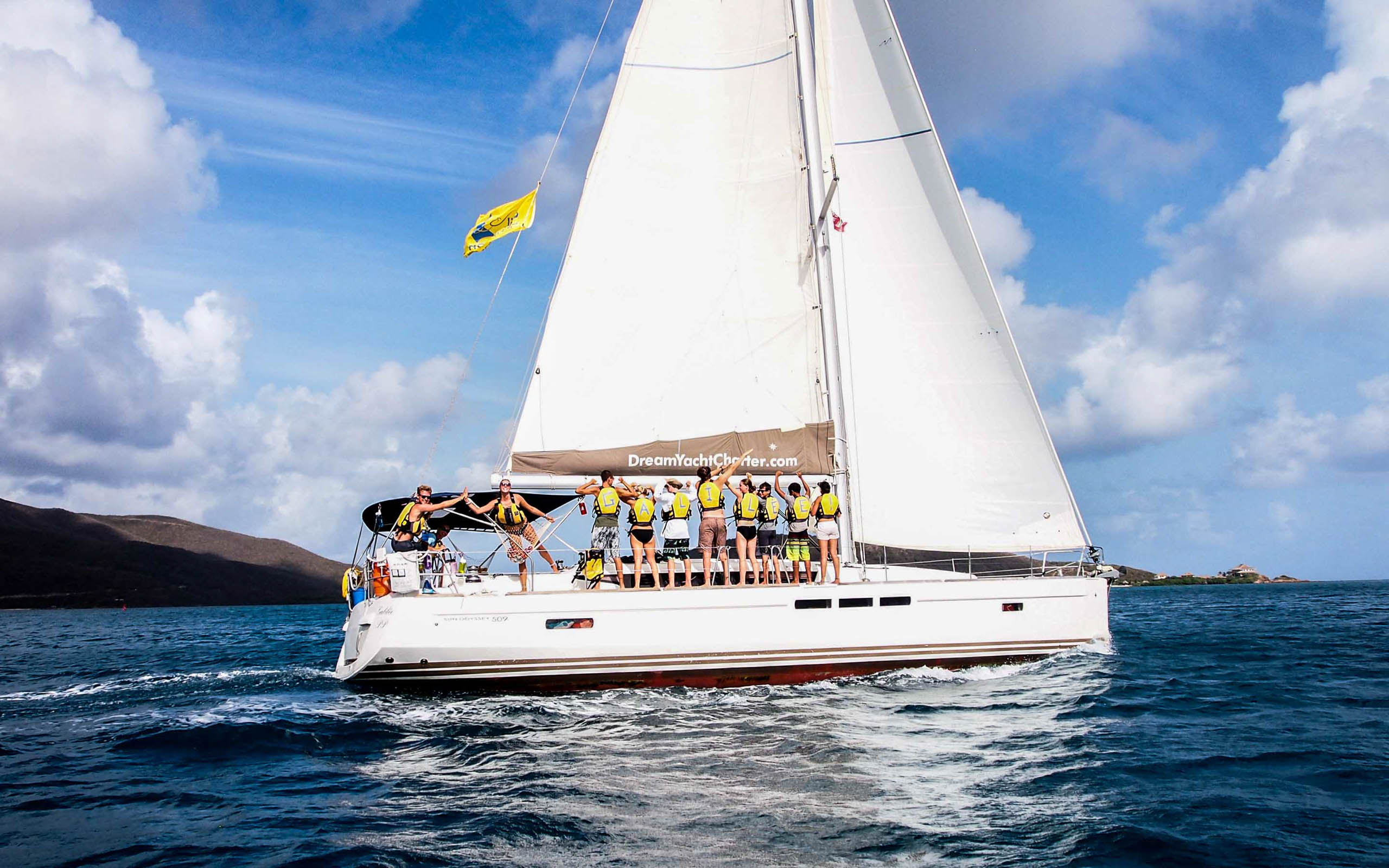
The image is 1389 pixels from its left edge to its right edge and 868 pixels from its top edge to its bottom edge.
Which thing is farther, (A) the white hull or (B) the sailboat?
(B) the sailboat

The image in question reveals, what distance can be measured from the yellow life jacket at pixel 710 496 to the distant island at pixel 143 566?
280 ft

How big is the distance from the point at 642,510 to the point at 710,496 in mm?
1079

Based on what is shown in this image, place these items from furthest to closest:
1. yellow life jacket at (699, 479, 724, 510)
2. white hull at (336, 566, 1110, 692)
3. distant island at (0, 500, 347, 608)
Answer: distant island at (0, 500, 347, 608), yellow life jacket at (699, 479, 724, 510), white hull at (336, 566, 1110, 692)

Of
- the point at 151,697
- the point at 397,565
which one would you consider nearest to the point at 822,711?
the point at 397,565

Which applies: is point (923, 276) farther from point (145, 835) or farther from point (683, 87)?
point (145, 835)

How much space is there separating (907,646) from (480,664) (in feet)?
21.1

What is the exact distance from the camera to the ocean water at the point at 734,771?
6645 millimetres

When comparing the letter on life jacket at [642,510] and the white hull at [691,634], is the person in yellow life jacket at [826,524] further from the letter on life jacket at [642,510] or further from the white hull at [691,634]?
the letter on life jacket at [642,510]

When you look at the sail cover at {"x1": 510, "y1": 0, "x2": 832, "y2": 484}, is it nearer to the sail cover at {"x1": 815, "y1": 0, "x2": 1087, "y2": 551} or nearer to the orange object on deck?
the sail cover at {"x1": 815, "y1": 0, "x2": 1087, "y2": 551}

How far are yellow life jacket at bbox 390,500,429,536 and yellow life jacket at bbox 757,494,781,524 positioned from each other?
5.43 metres

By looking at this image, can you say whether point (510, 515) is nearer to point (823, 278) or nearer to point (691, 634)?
point (691, 634)

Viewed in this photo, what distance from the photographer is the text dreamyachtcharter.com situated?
48.8 ft

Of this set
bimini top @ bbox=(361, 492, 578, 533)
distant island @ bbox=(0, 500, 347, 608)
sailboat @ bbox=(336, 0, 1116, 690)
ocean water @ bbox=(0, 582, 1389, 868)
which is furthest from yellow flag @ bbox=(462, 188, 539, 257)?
distant island @ bbox=(0, 500, 347, 608)

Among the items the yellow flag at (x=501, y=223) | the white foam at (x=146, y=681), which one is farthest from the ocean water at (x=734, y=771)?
the yellow flag at (x=501, y=223)
